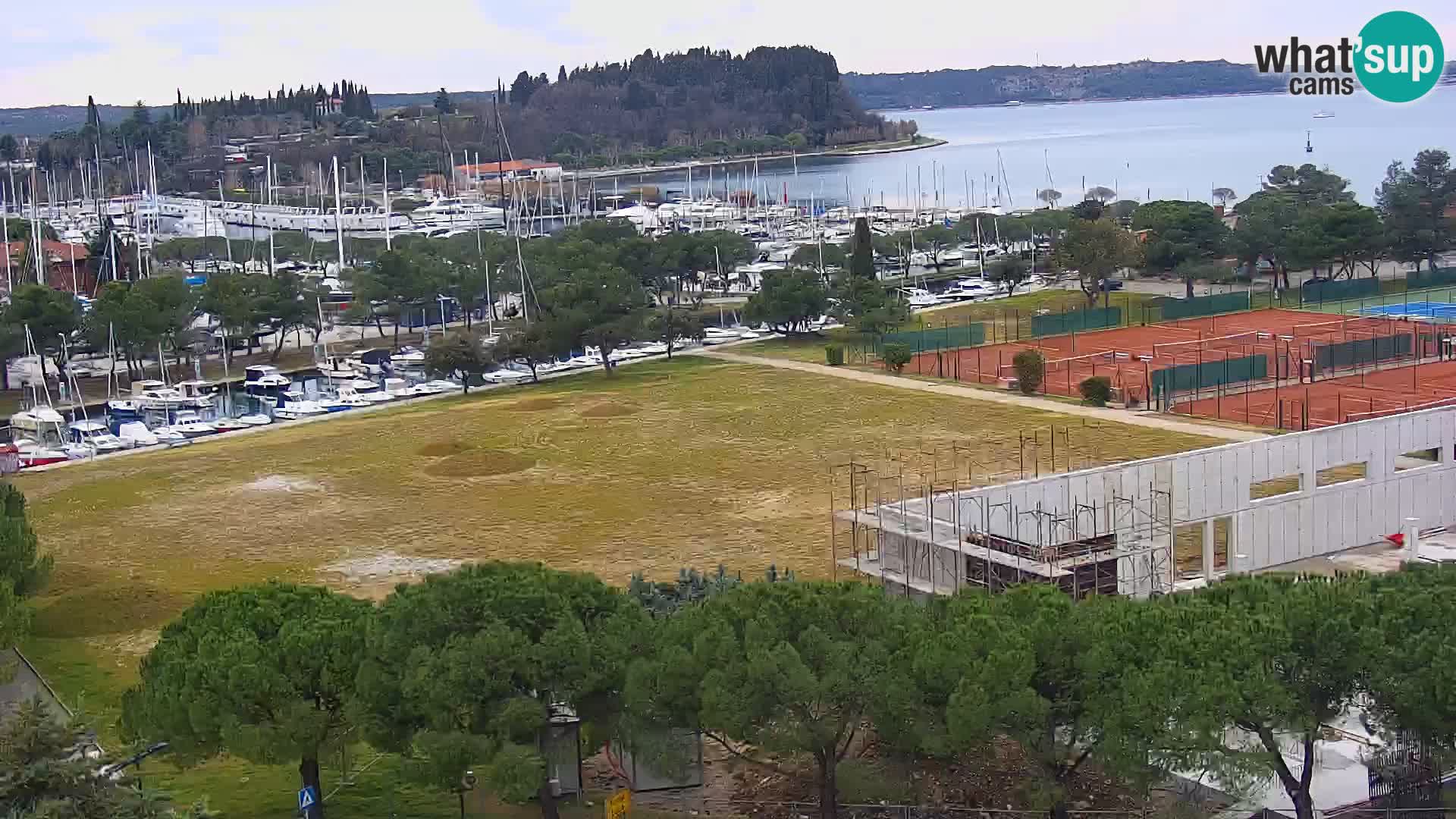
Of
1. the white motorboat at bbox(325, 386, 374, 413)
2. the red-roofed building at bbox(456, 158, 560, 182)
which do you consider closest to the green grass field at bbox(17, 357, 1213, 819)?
the white motorboat at bbox(325, 386, 374, 413)

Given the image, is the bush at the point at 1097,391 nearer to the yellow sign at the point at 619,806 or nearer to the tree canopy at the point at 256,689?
the yellow sign at the point at 619,806

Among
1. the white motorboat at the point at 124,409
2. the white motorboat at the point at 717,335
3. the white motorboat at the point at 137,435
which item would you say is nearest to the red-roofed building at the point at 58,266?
the white motorboat at the point at 124,409

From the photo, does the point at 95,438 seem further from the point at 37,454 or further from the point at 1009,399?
the point at 1009,399

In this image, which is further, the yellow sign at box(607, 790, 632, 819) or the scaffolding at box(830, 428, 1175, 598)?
the scaffolding at box(830, 428, 1175, 598)

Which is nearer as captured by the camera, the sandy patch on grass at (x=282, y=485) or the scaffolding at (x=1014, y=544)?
the scaffolding at (x=1014, y=544)

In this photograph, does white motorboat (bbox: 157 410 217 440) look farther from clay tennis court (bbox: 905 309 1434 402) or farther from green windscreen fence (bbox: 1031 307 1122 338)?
green windscreen fence (bbox: 1031 307 1122 338)

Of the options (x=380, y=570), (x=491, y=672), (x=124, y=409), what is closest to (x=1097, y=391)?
(x=380, y=570)

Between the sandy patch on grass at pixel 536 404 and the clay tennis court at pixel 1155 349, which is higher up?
the clay tennis court at pixel 1155 349
